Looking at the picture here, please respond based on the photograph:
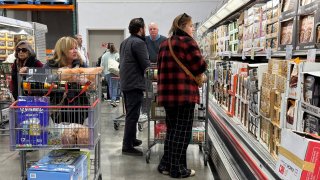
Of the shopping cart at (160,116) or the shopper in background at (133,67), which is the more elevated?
the shopper in background at (133,67)

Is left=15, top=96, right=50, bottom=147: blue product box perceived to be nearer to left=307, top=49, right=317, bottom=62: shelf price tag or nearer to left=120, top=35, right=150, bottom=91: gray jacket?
left=120, top=35, right=150, bottom=91: gray jacket

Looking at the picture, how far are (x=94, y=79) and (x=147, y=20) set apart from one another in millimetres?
9150

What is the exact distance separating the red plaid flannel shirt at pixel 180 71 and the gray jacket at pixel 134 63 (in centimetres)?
79

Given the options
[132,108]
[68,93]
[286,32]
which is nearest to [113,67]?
[132,108]

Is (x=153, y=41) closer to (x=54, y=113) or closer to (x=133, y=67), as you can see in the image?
(x=133, y=67)

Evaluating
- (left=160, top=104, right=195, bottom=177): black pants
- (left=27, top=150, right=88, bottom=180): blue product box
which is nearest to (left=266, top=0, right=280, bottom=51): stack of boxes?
(left=160, top=104, right=195, bottom=177): black pants

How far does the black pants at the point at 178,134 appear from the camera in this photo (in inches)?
136

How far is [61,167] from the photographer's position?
8.45 feet

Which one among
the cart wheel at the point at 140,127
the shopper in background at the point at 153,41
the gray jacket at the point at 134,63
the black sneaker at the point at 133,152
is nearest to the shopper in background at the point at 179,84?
the gray jacket at the point at 134,63

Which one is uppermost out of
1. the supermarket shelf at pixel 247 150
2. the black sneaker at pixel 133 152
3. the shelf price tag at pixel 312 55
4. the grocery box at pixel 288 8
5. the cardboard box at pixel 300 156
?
the grocery box at pixel 288 8

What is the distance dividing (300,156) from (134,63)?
10.5ft

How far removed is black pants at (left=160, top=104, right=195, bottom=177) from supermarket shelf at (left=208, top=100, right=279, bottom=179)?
406 mm

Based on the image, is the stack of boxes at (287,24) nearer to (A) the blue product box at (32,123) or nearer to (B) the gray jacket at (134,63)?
(A) the blue product box at (32,123)

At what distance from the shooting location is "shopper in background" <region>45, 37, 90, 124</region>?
8.86 feet
